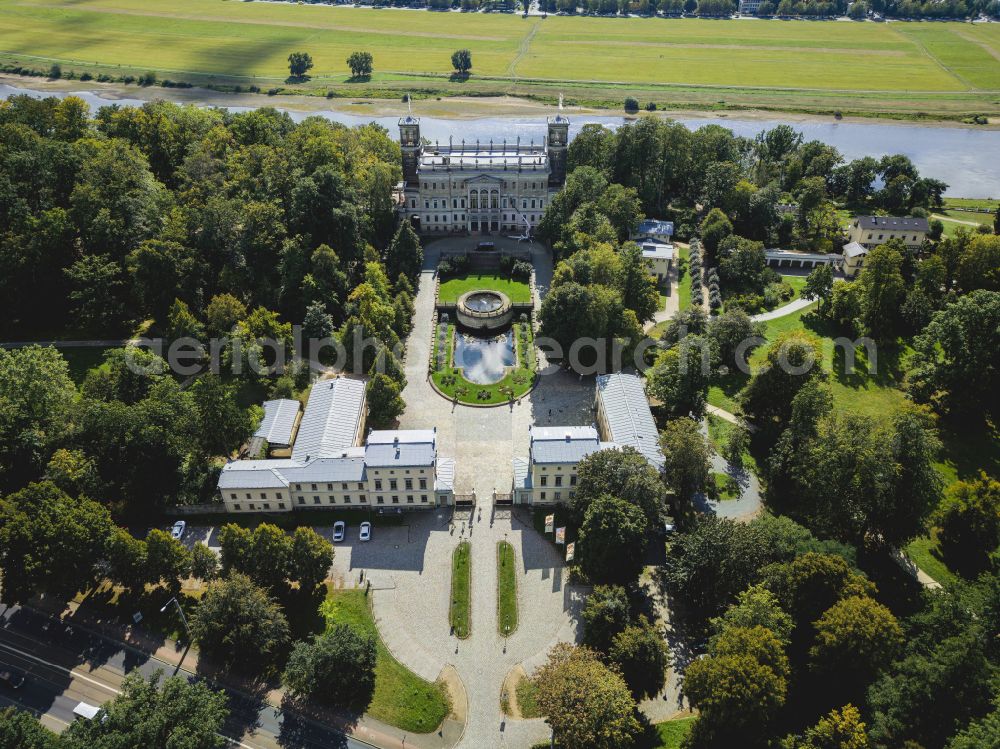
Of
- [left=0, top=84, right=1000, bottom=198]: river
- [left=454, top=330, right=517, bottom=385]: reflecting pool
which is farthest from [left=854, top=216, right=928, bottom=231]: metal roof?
[left=454, top=330, right=517, bottom=385]: reflecting pool

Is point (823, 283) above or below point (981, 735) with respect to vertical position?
above

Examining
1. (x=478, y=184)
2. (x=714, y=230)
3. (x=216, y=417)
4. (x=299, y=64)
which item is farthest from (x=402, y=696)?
(x=299, y=64)

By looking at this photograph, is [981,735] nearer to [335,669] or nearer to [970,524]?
[970,524]

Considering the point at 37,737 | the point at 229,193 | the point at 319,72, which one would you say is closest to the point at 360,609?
the point at 37,737

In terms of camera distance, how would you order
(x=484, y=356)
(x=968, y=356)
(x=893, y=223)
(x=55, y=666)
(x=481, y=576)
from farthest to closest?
(x=893, y=223), (x=484, y=356), (x=968, y=356), (x=481, y=576), (x=55, y=666)

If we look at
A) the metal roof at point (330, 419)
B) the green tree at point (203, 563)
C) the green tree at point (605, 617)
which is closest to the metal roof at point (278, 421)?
the metal roof at point (330, 419)

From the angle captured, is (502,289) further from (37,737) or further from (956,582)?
(37,737)

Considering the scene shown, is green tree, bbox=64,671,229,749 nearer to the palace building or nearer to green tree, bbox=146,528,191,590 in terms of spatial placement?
green tree, bbox=146,528,191,590
